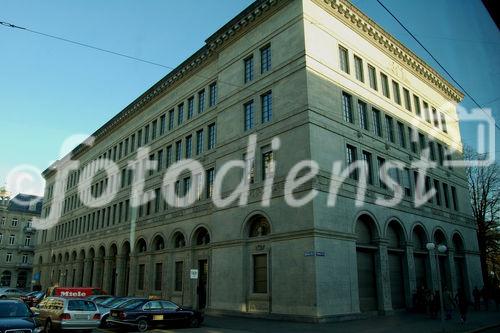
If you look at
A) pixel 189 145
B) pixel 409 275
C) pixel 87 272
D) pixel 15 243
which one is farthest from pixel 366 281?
pixel 15 243

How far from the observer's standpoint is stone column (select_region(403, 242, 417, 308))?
87.4 ft

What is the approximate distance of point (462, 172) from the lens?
38.1 metres

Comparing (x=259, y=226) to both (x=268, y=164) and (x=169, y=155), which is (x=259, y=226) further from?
(x=169, y=155)

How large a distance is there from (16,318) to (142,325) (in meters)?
6.95

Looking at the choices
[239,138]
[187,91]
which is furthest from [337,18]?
[187,91]

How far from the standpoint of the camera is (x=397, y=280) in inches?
1059

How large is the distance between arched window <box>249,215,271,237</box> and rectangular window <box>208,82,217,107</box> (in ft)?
36.6

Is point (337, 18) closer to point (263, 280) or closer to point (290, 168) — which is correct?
point (290, 168)

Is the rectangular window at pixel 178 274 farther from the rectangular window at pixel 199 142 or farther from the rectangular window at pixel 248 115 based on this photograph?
the rectangular window at pixel 248 115

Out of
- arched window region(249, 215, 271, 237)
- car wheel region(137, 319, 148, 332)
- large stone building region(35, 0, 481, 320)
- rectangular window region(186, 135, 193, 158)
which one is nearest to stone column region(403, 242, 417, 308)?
large stone building region(35, 0, 481, 320)

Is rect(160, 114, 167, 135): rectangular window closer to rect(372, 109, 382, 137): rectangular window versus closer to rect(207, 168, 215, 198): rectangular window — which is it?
rect(207, 168, 215, 198): rectangular window

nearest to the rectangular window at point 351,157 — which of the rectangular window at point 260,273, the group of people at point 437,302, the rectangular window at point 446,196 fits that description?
the rectangular window at point 260,273

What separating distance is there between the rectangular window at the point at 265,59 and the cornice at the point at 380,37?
4.45 m

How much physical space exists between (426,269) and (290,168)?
14.7 m
